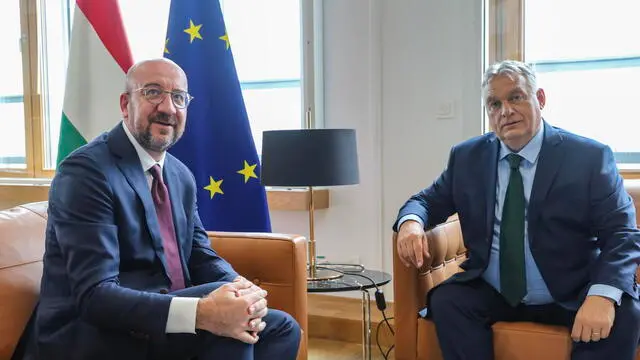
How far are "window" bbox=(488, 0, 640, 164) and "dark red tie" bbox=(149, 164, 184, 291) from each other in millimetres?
1762

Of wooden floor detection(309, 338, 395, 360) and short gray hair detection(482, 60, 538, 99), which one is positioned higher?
short gray hair detection(482, 60, 538, 99)

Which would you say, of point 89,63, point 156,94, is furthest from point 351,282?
point 89,63

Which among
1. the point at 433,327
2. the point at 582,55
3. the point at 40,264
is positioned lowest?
the point at 433,327

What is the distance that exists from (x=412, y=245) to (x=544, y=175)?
438 millimetres

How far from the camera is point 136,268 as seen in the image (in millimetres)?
1468

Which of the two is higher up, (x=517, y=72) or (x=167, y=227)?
(x=517, y=72)

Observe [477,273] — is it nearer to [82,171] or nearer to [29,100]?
[82,171]

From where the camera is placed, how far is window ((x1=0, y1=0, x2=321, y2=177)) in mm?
3148

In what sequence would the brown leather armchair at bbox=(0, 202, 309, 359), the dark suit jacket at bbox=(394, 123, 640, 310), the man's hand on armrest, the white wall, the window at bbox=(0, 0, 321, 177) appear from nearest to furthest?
the brown leather armchair at bbox=(0, 202, 309, 359)
the dark suit jacket at bbox=(394, 123, 640, 310)
the man's hand on armrest
the white wall
the window at bbox=(0, 0, 321, 177)

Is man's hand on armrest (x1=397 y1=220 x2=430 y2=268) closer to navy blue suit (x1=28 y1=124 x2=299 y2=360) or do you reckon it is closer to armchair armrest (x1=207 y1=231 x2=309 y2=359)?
armchair armrest (x1=207 y1=231 x2=309 y2=359)

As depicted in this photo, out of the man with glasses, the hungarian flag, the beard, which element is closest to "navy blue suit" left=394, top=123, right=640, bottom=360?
the man with glasses

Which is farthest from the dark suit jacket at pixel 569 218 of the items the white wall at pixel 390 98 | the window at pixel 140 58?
the window at pixel 140 58

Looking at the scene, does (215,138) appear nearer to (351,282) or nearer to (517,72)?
(351,282)

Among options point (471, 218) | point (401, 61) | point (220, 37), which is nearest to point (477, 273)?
point (471, 218)
